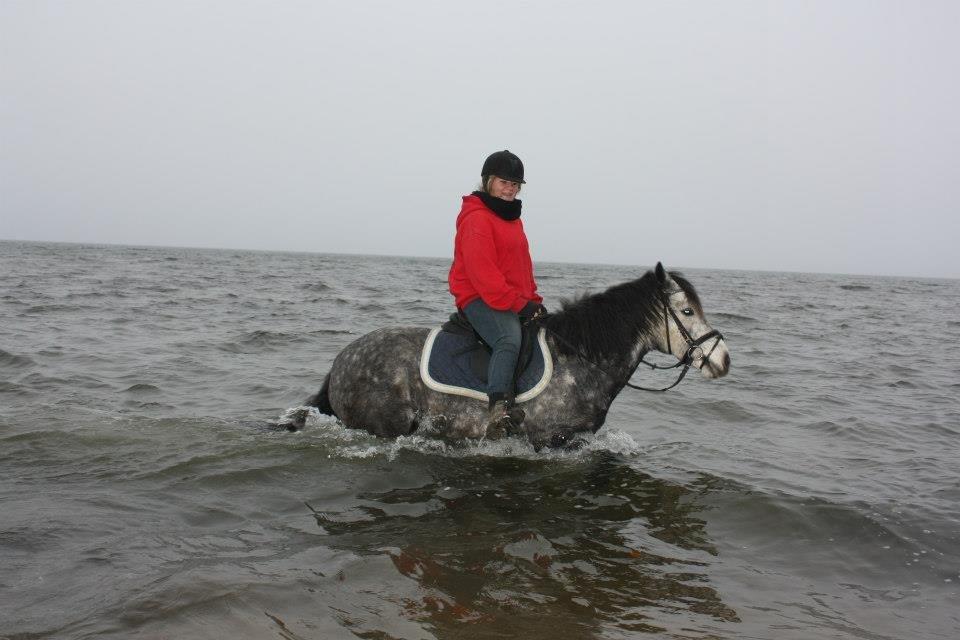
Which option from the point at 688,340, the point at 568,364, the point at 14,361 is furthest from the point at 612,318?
the point at 14,361

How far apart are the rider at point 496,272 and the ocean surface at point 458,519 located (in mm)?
942

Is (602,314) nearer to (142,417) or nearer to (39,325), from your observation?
(142,417)

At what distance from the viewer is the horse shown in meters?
6.79

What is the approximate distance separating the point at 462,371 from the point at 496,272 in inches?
44.3

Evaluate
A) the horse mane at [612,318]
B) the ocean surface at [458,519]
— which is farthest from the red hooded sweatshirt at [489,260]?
the ocean surface at [458,519]

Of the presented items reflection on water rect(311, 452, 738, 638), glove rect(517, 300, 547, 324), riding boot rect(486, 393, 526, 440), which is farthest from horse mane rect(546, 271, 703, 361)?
reflection on water rect(311, 452, 738, 638)

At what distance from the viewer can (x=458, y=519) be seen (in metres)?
5.42

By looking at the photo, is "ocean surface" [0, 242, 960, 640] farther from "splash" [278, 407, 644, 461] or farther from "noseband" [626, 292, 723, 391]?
"noseband" [626, 292, 723, 391]

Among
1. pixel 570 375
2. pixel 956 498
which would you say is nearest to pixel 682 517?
pixel 570 375

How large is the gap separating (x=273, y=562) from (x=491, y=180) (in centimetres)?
423

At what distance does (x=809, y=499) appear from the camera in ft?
20.7

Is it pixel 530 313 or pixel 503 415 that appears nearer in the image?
pixel 503 415

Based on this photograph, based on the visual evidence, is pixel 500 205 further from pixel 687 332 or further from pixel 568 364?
pixel 687 332

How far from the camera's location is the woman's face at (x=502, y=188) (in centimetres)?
669
